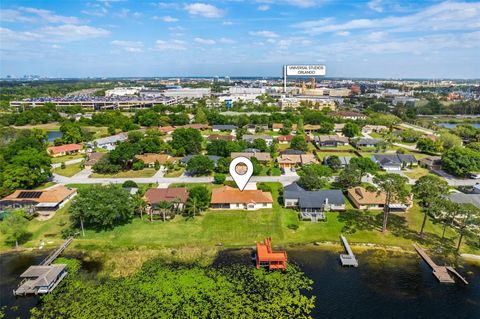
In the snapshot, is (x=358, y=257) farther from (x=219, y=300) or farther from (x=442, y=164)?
(x=442, y=164)

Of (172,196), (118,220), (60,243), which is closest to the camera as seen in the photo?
(60,243)

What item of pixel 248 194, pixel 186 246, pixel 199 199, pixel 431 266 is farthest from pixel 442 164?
pixel 186 246

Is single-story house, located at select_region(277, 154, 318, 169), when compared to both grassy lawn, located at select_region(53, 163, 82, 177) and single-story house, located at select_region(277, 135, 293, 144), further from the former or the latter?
grassy lawn, located at select_region(53, 163, 82, 177)

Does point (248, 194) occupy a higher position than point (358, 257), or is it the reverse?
point (248, 194)

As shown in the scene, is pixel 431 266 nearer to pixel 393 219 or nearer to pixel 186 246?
pixel 393 219

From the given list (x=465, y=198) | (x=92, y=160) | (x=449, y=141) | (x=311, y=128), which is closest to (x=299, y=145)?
(x=311, y=128)

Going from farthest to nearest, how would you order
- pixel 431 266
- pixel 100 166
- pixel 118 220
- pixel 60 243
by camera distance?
pixel 100 166
pixel 118 220
pixel 60 243
pixel 431 266

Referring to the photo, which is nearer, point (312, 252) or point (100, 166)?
point (312, 252)

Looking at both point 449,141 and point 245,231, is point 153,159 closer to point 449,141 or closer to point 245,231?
point 245,231
